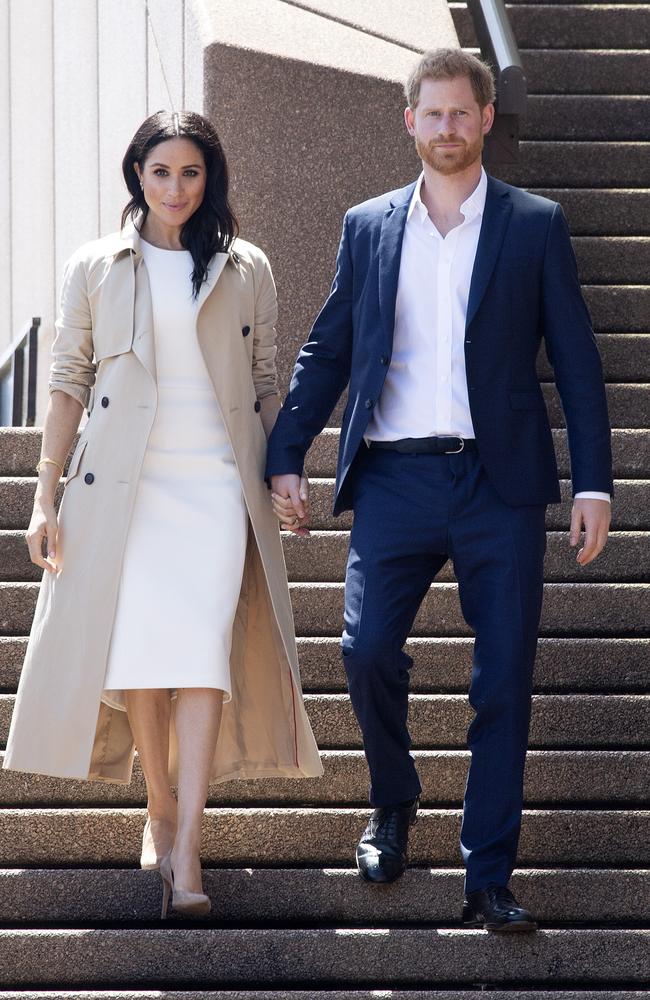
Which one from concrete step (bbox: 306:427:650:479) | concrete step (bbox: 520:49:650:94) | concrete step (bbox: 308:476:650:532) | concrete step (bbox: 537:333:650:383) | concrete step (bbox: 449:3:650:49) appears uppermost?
concrete step (bbox: 449:3:650:49)

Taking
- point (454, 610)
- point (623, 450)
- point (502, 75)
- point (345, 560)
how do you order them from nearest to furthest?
point (454, 610) < point (345, 560) < point (623, 450) < point (502, 75)

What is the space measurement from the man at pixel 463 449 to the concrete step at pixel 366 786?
1.23 feet

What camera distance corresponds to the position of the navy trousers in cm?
390

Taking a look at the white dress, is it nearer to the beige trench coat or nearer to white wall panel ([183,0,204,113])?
the beige trench coat

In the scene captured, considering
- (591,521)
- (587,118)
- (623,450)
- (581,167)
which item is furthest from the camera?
(587,118)

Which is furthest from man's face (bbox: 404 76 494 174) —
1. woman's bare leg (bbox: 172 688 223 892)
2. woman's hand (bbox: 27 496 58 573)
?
woman's bare leg (bbox: 172 688 223 892)

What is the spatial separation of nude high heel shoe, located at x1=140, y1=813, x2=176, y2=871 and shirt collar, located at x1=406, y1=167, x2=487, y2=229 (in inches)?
66.0

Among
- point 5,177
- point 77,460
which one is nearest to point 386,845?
point 77,460

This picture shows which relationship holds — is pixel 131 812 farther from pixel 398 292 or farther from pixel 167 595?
pixel 398 292

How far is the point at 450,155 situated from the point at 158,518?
1.16 meters

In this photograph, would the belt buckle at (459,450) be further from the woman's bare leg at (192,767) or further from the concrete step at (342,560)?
the concrete step at (342,560)

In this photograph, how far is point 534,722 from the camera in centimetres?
473

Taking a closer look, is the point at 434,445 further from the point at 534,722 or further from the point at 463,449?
the point at 534,722

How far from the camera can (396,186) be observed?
262 inches
